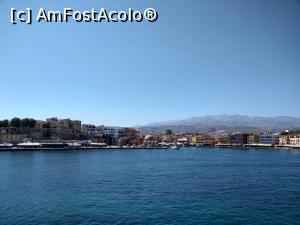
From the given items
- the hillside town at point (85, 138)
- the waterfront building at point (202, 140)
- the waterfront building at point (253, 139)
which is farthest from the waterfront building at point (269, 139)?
the waterfront building at point (202, 140)

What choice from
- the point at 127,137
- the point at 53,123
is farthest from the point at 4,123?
the point at 127,137

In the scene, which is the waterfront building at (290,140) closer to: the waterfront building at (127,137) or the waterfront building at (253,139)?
the waterfront building at (253,139)

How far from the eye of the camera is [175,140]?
11488 centimetres

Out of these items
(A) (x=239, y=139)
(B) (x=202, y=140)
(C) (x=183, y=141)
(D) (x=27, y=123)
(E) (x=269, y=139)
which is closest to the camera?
(D) (x=27, y=123)

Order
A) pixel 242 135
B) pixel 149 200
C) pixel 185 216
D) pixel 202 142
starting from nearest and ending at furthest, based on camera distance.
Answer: pixel 185 216, pixel 149 200, pixel 242 135, pixel 202 142

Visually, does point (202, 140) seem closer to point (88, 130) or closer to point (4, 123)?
point (88, 130)

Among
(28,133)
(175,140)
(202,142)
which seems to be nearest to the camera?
(28,133)

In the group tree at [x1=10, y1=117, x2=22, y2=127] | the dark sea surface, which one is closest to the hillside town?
tree at [x1=10, y1=117, x2=22, y2=127]

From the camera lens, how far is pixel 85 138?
85.8 metres

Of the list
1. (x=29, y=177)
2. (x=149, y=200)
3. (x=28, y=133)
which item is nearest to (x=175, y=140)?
(x=28, y=133)

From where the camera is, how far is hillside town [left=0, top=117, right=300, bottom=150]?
72.6 m

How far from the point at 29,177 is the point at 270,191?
48.9 ft

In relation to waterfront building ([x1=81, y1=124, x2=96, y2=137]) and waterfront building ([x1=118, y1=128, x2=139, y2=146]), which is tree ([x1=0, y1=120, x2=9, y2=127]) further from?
waterfront building ([x1=118, y1=128, x2=139, y2=146])

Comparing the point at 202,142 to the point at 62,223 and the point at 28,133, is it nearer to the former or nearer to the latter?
the point at 28,133
